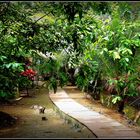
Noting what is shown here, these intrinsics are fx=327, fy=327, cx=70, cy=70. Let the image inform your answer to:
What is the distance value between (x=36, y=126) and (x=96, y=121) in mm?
1362

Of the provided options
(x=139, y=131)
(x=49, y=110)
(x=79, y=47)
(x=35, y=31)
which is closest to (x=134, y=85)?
(x=139, y=131)

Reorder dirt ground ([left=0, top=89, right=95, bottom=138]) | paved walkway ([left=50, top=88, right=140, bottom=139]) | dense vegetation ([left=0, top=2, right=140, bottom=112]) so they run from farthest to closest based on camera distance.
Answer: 1. dirt ground ([left=0, top=89, right=95, bottom=138])
2. paved walkway ([left=50, top=88, right=140, bottom=139])
3. dense vegetation ([left=0, top=2, right=140, bottom=112])

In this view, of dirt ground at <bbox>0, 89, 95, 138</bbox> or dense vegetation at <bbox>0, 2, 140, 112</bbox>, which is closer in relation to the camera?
dense vegetation at <bbox>0, 2, 140, 112</bbox>

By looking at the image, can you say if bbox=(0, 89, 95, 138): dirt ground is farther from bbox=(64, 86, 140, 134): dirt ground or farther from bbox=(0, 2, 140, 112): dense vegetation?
bbox=(0, 2, 140, 112): dense vegetation

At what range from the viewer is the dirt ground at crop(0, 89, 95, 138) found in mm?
6461

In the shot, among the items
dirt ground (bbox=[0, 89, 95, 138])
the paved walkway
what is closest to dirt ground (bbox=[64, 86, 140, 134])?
the paved walkway

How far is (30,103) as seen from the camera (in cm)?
1052

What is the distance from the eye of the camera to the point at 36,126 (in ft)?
23.8

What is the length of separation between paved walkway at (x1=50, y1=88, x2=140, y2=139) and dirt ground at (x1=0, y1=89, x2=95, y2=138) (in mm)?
234

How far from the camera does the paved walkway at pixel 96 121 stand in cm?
627

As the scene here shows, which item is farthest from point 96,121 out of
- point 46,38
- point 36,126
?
point 46,38

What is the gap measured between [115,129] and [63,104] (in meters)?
3.54

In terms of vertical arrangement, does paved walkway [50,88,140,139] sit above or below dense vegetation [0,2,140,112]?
below

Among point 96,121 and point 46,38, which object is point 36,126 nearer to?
point 96,121
